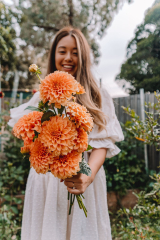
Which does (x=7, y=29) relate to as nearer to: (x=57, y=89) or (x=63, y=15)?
(x=57, y=89)

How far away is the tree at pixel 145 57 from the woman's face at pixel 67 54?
476 centimetres

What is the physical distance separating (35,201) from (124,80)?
680cm

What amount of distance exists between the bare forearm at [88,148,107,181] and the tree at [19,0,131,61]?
7552mm

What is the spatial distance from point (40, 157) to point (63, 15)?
8203mm

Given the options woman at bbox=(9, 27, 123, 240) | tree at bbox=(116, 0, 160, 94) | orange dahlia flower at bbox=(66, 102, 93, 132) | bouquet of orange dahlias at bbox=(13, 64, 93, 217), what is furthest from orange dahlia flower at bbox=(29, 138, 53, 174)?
tree at bbox=(116, 0, 160, 94)

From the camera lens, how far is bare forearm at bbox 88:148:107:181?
0.90 metres

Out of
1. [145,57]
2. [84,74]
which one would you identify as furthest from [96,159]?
[145,57]

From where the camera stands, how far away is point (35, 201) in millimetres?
1021

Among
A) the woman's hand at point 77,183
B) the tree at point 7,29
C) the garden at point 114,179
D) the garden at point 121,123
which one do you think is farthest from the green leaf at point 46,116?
the tree at point 7,29

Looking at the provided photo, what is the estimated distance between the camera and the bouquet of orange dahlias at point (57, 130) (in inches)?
22.7

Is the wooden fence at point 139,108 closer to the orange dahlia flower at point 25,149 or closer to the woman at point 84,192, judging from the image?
the woman at point 84,192

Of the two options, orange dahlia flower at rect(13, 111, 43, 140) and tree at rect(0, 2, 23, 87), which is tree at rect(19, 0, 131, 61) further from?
orange dahlia flower at rect(13, 111, 43, 140)

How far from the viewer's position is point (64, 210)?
0.97 metres

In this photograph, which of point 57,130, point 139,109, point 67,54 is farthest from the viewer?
point 139,109
